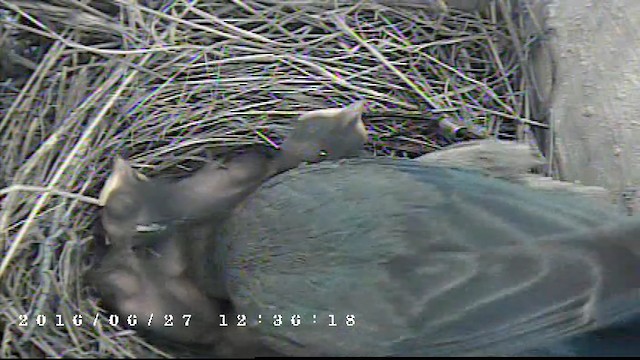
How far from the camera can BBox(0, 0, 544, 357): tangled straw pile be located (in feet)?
3.51

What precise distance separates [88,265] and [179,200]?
0.16 metres

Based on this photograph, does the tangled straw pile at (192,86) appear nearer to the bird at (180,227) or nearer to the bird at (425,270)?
the bird at (180,227)

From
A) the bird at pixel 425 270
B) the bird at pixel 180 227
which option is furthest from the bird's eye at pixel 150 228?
the bird at pixel 425 270

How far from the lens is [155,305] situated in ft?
3.28

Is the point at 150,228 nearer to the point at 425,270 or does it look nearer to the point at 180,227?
the point at 180,227

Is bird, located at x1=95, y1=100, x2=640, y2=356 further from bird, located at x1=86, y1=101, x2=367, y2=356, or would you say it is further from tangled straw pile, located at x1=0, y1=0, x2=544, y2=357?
tangled straw pile, located at x1=0, y1=0, x2=544, y2=357

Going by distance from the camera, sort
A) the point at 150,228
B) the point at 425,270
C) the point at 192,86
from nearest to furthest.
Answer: the point at 425,270
the point at 150,228
the point at 192,86

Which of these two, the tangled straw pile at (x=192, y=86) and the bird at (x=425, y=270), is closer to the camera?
the bird at (x=425, y=270)

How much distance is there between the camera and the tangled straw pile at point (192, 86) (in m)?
1.07

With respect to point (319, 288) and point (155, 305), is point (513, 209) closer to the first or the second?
point (319, 288)

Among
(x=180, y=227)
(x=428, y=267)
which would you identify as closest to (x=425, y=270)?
(x=428, y=267)

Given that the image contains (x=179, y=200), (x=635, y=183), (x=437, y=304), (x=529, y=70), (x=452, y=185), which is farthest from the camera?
(x=529, y=70)

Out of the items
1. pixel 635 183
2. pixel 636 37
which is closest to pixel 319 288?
pixel 635 183

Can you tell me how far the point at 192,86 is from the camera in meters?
1.26
